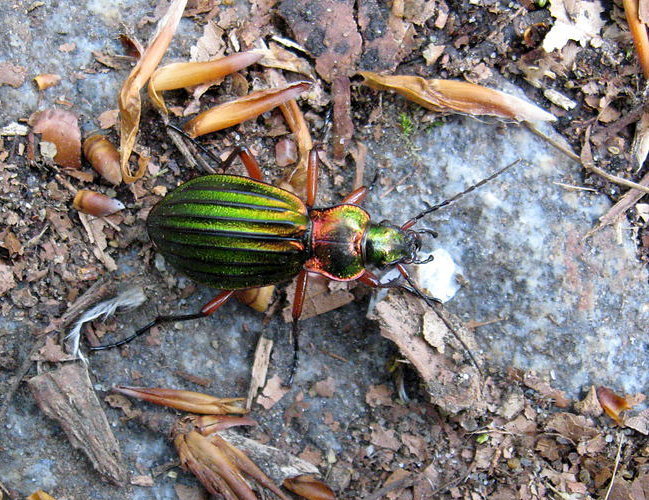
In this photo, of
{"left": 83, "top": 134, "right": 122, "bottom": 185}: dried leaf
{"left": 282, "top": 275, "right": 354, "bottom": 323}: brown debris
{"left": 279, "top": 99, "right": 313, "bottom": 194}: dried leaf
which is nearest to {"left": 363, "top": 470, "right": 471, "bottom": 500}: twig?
{"left": 282, "top": 275, "right": 354, "bottom": 323}: brown debris

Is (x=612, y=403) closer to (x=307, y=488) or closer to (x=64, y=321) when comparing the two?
(x=307, y=488)

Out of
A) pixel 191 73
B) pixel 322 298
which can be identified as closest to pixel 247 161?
pixel 191 73

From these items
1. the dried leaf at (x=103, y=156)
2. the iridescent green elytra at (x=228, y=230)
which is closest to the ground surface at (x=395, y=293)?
the dried leaf at (x=103, y=156)

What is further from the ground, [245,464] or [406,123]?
[406,123]

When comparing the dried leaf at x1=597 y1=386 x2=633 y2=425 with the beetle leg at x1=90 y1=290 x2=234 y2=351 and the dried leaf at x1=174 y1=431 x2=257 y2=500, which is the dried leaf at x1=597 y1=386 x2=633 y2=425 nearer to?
the dried leaf at x1=174 y1=431 x2=257 y2=500

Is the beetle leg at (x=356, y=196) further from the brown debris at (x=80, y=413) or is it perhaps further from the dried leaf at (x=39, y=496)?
the dried leaf at (x=39, y=496)

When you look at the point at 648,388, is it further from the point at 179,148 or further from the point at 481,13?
the point at 179,148
